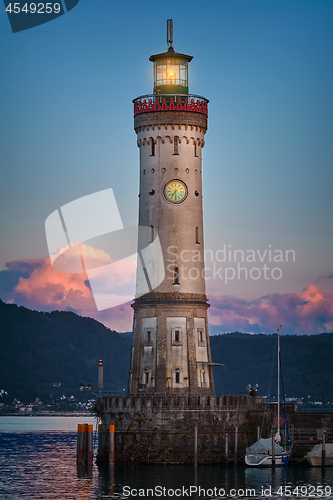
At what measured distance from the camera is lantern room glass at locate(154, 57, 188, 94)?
314 ft

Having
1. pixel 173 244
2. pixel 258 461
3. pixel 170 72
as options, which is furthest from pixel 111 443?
pixel 170 72

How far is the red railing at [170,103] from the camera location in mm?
93125

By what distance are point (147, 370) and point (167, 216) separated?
1354 centimetres

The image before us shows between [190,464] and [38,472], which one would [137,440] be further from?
[38,472]

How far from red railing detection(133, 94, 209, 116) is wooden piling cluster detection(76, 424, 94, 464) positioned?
28.4 metres

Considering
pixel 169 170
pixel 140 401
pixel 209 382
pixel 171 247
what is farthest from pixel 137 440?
pixel 169 170

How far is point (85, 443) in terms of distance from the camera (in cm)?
8669

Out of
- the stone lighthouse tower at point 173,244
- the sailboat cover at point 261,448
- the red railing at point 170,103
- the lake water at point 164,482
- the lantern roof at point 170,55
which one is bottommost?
the lake water at point 164,482

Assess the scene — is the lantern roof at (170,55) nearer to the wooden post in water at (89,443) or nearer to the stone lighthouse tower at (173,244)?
the stone lighthouse tower at (173,244)

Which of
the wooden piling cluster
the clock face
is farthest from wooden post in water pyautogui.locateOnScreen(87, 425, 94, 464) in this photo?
the clock face

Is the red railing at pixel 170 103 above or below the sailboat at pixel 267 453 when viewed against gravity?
above

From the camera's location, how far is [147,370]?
9112 centimetres

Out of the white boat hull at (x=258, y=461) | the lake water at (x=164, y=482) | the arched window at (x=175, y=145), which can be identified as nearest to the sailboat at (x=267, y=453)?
the white boat hull at (x=258, y=461)

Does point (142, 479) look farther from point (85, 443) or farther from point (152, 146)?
point (152, 146)
